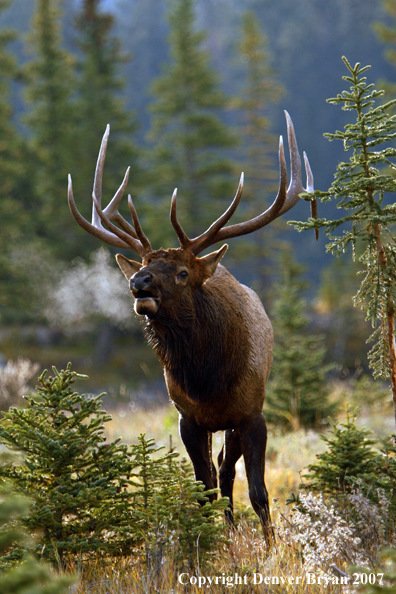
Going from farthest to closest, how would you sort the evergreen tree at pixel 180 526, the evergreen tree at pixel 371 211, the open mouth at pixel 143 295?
the open mouth at pixel 143 295 → the evergreen tree at pixel 371 211 → the evergreen tree at pixel 180 526

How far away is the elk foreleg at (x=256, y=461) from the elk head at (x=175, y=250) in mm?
Answer: 1086

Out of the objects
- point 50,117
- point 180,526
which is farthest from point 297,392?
point 50,117

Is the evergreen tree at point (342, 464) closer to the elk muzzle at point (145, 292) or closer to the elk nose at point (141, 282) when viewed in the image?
the elk muzzle at point (145, 292)

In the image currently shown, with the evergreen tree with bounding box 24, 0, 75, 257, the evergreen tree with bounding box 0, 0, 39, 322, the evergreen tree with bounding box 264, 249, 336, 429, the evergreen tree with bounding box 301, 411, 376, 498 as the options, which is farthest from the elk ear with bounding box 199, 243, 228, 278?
the evergreen tree with bounding box 24, 0, 75, 257

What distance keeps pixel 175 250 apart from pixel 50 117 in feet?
80.6

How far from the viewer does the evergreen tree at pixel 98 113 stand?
82.1 ft

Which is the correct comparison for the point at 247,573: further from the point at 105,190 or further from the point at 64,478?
the point at 105,190

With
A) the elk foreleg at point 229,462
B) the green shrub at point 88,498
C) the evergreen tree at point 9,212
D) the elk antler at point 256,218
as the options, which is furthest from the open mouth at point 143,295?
the evergreen tree at point 9,212

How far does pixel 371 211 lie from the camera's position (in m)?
3.79

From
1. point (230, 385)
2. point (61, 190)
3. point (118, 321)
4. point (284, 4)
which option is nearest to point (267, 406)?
point (230, 385)

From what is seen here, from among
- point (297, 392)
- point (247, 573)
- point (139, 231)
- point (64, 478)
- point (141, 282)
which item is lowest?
point (247, 573)

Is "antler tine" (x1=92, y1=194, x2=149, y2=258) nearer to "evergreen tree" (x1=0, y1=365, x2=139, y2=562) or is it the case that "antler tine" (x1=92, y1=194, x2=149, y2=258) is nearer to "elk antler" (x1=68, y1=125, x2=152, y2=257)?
"elk antler" (x1=68, y1=125, x2=152, y2=257)

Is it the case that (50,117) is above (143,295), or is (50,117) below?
above

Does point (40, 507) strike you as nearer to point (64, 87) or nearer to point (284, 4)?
point (64, 87)
